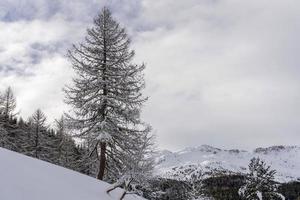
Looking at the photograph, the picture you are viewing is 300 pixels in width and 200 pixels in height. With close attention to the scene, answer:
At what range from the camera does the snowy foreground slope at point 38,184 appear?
6.57 meters

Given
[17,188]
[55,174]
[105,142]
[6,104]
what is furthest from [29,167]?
[6,104]

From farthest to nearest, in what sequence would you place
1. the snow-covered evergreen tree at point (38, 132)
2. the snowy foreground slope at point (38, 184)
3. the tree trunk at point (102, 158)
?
the snow-covered evergreen tree at point (38, 132) → the tree trunk at point (102, 158) → the snowy foreground slope at point (38, 184)

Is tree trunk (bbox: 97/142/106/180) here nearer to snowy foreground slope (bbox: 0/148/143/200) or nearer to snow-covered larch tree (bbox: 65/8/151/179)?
snow-covered larch tree (bbox: 65/8/151/179)

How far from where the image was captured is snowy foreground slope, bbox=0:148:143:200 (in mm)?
6570

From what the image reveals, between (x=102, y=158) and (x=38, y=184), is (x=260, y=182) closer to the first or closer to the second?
(x=102, y=158)

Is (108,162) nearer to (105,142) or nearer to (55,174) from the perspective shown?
(105,142)

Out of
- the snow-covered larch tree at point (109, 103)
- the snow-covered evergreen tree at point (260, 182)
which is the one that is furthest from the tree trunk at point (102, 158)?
the snow-covered evergreen tree at point (260, 182)

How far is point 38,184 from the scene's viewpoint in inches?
297

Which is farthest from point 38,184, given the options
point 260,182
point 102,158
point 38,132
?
point 38,132

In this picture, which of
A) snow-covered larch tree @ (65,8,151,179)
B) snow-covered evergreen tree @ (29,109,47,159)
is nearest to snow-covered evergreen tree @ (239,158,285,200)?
snow-covered larch tree @ (65,8,151,179)

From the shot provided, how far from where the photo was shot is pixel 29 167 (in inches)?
337

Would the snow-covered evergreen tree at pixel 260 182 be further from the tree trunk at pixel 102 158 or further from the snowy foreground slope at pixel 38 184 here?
the snowy foreground slope at pixel 38 184

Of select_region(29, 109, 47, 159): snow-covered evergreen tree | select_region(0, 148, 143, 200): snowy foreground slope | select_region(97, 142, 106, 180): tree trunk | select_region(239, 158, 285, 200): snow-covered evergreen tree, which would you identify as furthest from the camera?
select_region(29, 109, 47, 159): snow-covered evergreen tree

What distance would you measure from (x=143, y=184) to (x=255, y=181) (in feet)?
32.8
